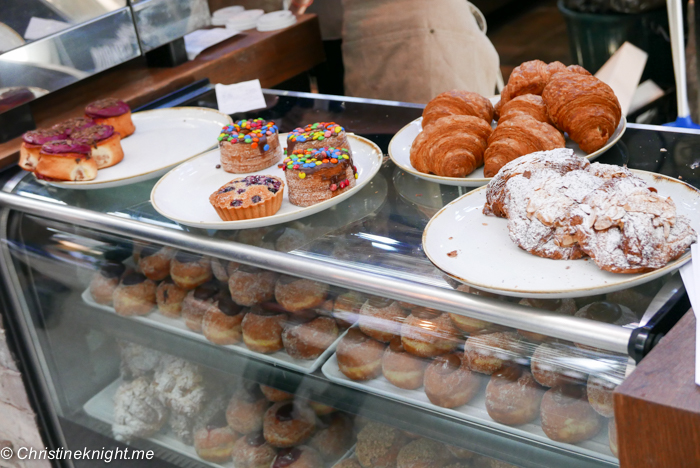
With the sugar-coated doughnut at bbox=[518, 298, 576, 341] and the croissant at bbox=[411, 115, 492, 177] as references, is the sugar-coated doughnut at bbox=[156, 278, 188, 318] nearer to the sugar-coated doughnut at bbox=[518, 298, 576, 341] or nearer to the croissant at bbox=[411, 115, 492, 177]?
the croissant at bbox=[411, 115, 492, 177]

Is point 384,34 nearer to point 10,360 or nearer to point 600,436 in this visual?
point 10,360

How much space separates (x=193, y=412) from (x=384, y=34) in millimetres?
1616

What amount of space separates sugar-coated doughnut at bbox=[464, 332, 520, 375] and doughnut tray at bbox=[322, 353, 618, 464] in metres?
0.02

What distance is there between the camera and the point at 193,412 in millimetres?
1396

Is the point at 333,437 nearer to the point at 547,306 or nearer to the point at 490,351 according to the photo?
the point at 490,351

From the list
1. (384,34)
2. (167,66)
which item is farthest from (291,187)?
(384,34)

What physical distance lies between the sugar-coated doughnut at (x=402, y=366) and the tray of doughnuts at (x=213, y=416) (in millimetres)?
187

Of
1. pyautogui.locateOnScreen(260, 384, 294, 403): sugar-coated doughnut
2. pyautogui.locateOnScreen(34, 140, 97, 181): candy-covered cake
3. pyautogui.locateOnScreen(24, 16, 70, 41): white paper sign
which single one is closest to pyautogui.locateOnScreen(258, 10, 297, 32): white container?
pyautogui.locateOnScreen(24, 16, 70, 41): white paper sign

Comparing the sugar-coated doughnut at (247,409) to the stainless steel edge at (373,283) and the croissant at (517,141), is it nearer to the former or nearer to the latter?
the stainless steel edge at (373,283)

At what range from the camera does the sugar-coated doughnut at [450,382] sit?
34.9 inches

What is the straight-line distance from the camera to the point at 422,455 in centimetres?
109

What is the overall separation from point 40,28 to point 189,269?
31.8 inches

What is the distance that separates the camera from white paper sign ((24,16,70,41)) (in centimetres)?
156

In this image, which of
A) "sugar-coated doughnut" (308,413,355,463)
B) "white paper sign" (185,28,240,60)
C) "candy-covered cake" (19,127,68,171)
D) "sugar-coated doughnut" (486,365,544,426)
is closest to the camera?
"sugar-coated doughnut" (486,365,544,426)
